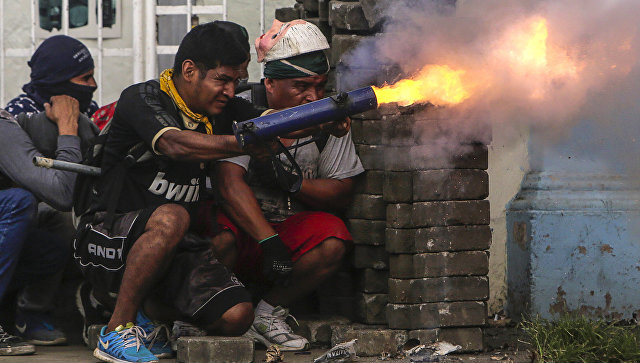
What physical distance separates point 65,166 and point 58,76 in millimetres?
877

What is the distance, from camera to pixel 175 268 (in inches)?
171

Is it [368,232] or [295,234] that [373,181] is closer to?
[368,232]

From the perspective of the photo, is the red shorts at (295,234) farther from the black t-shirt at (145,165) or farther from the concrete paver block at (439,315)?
the concrete paver block at (439,315)

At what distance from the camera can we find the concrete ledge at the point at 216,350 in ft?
13.3

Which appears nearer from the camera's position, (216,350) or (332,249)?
(216,350)

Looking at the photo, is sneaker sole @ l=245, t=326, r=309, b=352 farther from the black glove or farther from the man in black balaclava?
the man in black balaclava

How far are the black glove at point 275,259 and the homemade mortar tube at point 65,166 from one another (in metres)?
0.88

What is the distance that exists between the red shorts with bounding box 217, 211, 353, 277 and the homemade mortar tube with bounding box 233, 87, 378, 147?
0.71m

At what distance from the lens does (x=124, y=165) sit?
170 inches

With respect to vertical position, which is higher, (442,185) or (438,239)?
(442,185)

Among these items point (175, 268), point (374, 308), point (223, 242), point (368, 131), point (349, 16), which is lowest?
point (374, 308)

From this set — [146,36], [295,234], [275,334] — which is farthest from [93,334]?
[146,36]

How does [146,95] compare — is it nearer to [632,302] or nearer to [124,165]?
[124,165]

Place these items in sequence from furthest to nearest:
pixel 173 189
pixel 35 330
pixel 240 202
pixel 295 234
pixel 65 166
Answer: pixel 35 330 < pixel 295 234 < pixel 240 202 < pixel 173 189 < pixel 65 166
